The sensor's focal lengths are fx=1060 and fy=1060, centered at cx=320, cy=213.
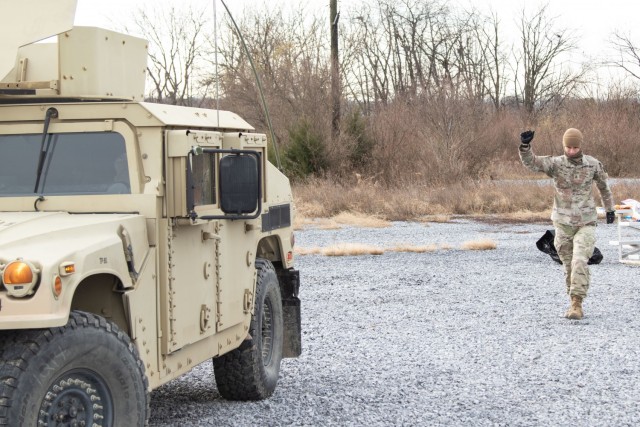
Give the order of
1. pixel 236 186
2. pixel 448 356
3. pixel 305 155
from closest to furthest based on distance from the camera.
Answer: pixel 236 186 → pixel 448 356 → pixel 305 155

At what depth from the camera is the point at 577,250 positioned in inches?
414

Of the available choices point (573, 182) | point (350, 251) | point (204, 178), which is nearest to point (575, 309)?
point (573, 182)

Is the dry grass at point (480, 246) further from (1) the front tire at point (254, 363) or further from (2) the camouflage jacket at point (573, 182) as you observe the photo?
(1) the front tire at point (254, 363)

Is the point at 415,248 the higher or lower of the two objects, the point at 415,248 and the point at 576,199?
the lower

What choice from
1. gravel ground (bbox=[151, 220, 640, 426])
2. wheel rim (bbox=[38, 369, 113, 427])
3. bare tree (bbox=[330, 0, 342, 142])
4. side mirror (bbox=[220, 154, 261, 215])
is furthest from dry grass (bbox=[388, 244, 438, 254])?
bare tree (bbox=[330, 0, 342, 142])

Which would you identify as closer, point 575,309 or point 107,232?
point 107,232

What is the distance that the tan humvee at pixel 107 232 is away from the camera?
14.3ft

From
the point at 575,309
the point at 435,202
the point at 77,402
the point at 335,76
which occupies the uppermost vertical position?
the point at 335,76

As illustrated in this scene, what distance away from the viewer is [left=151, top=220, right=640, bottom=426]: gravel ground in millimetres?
6766

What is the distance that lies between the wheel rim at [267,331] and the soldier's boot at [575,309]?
4.32m

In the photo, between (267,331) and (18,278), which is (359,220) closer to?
(267,331)

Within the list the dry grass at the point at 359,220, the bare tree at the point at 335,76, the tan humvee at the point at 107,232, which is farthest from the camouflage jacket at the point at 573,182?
the bare tree at the point at 335,76

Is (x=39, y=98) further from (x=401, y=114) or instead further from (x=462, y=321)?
(x=401, y=114)

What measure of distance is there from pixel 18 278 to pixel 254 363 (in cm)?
287
